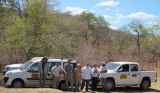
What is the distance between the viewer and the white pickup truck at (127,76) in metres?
15.3

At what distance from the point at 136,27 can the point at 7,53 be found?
3925cm

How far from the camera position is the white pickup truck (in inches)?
603

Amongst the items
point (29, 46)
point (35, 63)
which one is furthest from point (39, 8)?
point (35, 63)

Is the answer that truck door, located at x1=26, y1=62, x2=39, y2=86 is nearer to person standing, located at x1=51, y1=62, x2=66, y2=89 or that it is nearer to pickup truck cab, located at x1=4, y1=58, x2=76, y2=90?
pickup truck cab, located at x1=4, y1=58, x2=76, y2=90

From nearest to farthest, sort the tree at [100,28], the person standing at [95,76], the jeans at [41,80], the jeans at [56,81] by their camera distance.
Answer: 1. the jeans at [41,80]
2. the jeans at [56,81]
3. the person standing at [95,76]
4. the tree at [100,28]

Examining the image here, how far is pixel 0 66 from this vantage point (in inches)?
942

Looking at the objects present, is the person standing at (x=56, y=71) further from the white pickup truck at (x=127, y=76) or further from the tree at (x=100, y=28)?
the tree at (x=100, y=28)

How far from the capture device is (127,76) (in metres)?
15.7

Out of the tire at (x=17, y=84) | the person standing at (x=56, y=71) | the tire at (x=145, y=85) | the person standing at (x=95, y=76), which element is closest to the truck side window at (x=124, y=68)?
the tire at (x=145, y=85)

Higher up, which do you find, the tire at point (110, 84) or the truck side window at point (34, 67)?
the truck side window at point (34, 67)

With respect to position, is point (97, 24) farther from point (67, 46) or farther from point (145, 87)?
point (145, 87)

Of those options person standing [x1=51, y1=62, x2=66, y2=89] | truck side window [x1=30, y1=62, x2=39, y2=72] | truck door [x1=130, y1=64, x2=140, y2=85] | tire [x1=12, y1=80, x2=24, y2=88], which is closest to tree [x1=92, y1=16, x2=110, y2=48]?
truck door [x1=130, y1=64, x2=140, y2=85]

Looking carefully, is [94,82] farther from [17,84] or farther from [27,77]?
[17,84]

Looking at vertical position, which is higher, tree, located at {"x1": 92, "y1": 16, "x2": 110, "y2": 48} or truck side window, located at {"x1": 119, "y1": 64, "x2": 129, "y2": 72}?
tree, located at {"x1": 92, "y1": 16, "x2": 110, "y2": 48}
